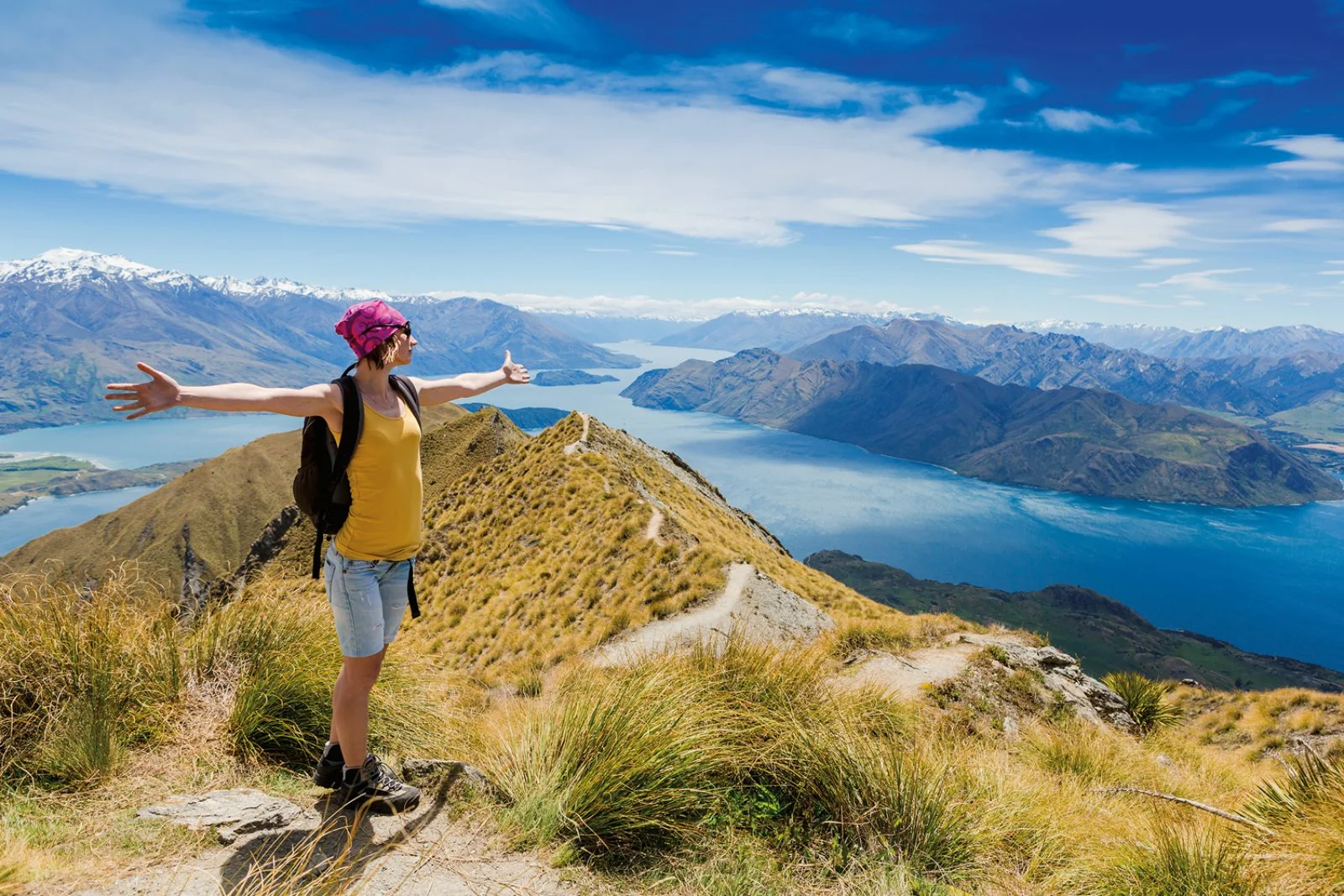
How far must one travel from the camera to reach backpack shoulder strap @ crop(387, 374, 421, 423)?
4.71 metres

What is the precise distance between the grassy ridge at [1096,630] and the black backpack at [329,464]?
109m

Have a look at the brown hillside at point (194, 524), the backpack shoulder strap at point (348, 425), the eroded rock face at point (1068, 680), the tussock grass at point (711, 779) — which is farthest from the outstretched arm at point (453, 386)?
the brown hillside at point (194, 524)

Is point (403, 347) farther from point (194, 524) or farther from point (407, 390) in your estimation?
point (194, 524)

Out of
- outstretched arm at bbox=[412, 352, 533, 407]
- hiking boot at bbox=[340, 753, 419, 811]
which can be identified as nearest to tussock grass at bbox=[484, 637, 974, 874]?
hiking boot at bbox=[340, 753, 419, 811]

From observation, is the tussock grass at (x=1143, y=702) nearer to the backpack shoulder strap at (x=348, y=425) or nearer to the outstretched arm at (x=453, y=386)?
the outstretched arm at (x=453, y=386)

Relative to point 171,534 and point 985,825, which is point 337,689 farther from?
point 171,534

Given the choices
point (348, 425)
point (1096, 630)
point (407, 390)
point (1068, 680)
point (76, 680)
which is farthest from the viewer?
point (1096, 630)

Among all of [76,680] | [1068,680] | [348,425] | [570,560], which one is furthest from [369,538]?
[570,560]

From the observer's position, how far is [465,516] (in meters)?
29.8

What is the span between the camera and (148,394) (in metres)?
3.78

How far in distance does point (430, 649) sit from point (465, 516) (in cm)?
1320

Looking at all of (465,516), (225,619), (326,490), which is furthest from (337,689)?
(465,516)

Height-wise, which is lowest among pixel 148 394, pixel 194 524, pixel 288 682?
pixel 194 524

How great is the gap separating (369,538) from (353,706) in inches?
49.2
